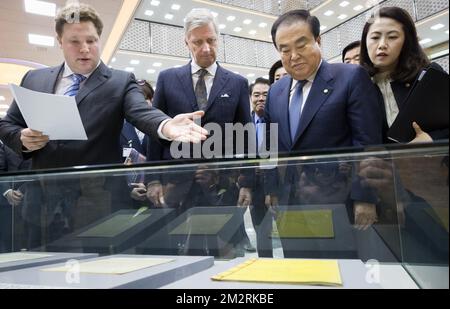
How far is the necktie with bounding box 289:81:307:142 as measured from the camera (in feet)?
4.00

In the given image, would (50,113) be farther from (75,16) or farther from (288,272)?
(288,272)

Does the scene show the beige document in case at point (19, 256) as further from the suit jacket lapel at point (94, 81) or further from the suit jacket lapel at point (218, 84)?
the suit jacket lapel at point (218, 84)

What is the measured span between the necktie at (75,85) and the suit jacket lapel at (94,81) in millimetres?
52

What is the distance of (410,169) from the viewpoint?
0.54 metres

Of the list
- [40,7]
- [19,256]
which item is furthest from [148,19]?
[19,256]

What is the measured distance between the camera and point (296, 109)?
4.13ft

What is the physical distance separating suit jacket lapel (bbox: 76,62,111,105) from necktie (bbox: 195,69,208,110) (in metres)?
0.40

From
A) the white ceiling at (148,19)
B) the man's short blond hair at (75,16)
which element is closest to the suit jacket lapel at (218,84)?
the man's short blond hair at (75,16)

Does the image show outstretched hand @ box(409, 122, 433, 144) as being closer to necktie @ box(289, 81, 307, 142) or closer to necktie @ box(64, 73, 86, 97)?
necktie @ box(289, 81, 307, 142)

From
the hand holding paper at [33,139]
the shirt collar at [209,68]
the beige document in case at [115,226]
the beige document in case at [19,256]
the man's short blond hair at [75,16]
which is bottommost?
the beige document in case at [19,256]

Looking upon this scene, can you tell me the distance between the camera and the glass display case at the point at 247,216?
0.55 meters

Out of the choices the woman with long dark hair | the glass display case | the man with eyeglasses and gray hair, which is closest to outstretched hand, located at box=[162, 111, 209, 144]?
the glass display case
